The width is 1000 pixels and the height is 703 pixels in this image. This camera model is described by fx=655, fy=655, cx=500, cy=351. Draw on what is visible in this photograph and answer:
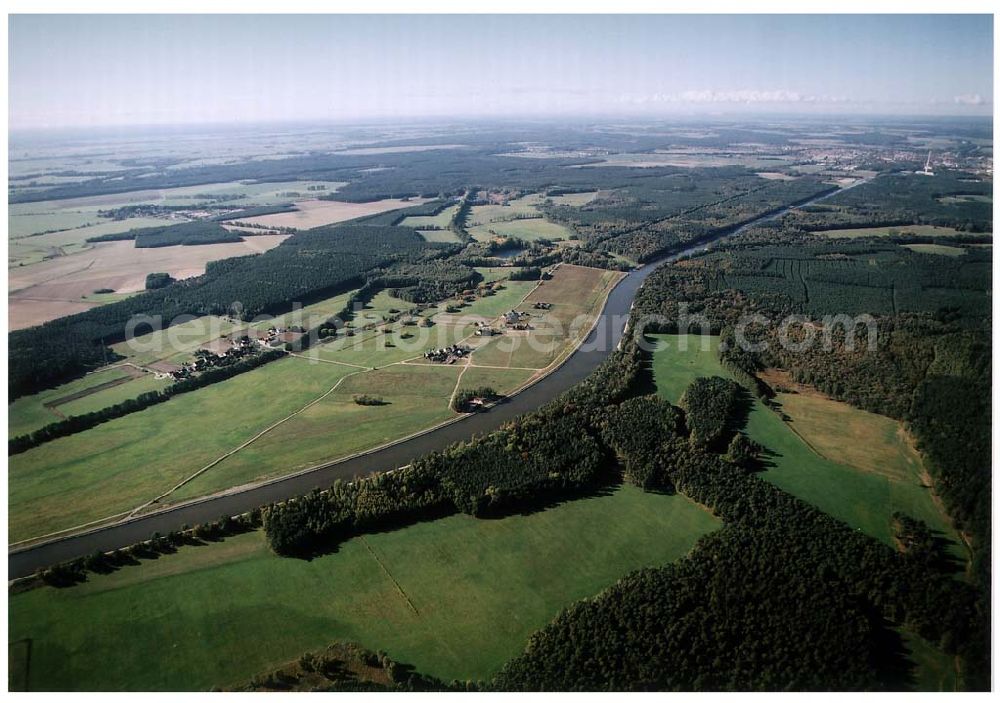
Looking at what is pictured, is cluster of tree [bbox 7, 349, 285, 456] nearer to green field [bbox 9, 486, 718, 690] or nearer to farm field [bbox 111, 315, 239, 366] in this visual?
farm field [bbox 111, 315, 239, 366]

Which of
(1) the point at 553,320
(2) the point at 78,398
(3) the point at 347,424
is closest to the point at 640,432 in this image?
(3) the point at 347,424

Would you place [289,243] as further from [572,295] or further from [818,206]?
[818,206]

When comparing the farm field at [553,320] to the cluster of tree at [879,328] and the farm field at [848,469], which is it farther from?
the farm field at [848,469]

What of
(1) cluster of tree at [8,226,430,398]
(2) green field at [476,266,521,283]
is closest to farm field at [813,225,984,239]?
(2) green field at [476,266,521,283]

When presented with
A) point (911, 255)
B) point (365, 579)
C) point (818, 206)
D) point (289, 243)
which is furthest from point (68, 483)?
point (818, 206)

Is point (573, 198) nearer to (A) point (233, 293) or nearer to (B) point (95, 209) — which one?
(A) point (233, 293)

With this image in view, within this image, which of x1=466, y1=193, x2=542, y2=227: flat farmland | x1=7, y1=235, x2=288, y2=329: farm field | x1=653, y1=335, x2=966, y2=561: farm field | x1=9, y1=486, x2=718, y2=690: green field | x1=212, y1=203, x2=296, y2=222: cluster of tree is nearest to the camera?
x1=9, y1=486, x2=718, y2=690: green field
